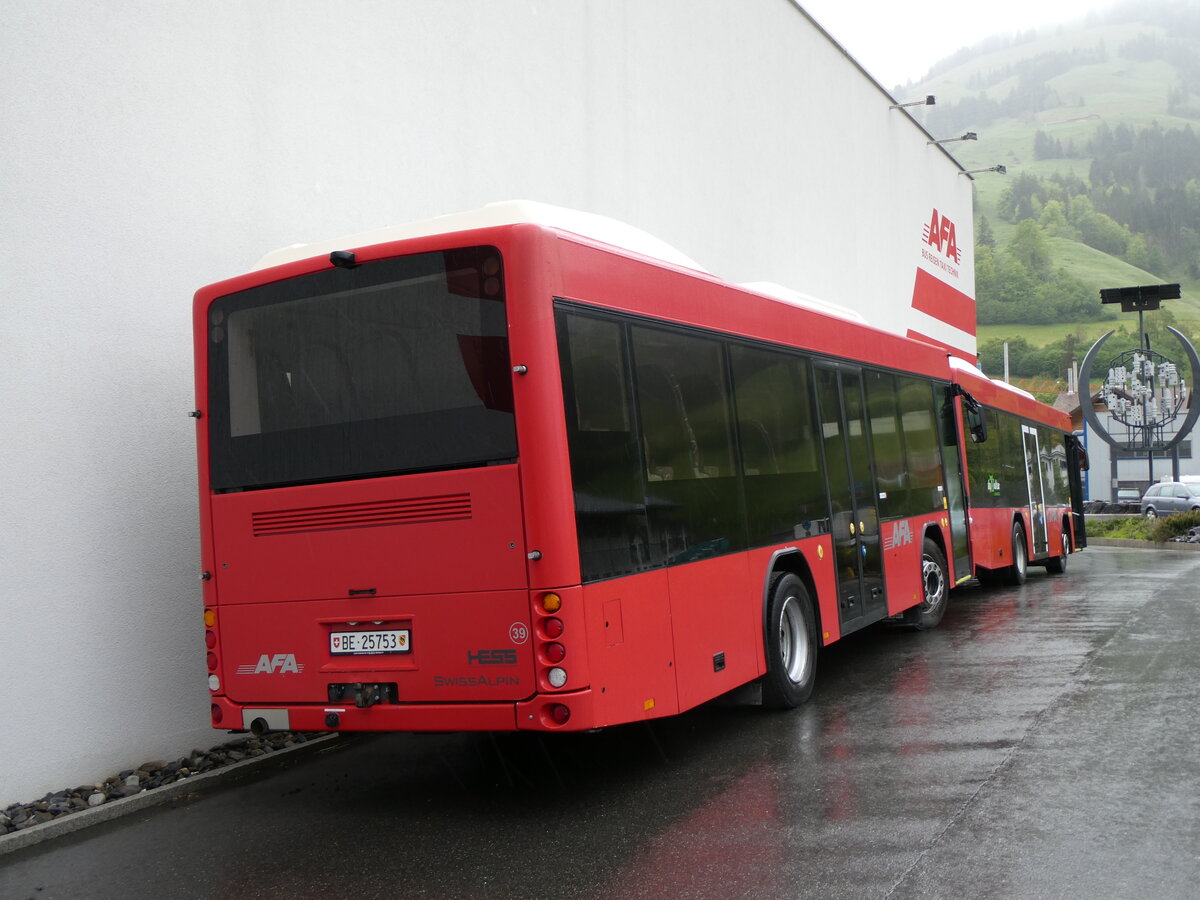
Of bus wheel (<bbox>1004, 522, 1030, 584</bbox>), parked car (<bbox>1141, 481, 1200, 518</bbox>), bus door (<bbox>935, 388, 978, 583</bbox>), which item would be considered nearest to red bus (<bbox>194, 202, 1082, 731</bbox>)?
bus door (<bbox>935, 388, 978, 583</bbox>)

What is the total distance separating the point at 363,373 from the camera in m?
6.20

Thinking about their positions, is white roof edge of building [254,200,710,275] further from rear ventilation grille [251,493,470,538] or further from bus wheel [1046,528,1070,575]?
bus wheel [1046,528,1070,575]

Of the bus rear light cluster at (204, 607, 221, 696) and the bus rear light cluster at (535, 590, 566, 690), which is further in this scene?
the bus rear light cluster at (204, 607, 221, 696)

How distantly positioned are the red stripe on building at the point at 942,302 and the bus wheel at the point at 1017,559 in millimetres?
10316

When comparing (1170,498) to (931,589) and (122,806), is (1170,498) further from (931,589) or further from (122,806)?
(122,806)

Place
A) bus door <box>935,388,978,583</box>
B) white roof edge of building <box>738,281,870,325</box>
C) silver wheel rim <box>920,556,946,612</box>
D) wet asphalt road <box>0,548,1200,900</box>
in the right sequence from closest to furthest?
wet asphalt road <box>0,548,1200,900</box> < white roof edge of building <box>738,281,870,325</box> < silver wheel rim <box>920,556,946,612</box> < bus door <box>935,388,978,583</box>

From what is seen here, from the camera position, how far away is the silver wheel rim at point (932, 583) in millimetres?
12539

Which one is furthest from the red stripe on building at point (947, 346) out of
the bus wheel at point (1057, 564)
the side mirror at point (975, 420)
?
the side mirror at point (975, 420)

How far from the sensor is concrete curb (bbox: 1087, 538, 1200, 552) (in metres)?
29.5

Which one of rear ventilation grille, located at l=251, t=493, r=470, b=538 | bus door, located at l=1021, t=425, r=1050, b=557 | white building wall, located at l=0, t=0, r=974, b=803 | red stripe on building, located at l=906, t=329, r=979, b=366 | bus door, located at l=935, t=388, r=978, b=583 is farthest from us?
red stripe on building, located at l=906, t=329, r=979, b=366

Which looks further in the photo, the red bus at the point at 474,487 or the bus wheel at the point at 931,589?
the bus wheel at the point at 931,589

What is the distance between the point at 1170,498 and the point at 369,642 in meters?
46.5

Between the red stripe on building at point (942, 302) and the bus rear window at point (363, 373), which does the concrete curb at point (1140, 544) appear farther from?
the bus rear window at point (363, 373)

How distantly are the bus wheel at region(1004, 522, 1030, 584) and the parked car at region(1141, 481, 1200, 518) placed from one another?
99.3ft
